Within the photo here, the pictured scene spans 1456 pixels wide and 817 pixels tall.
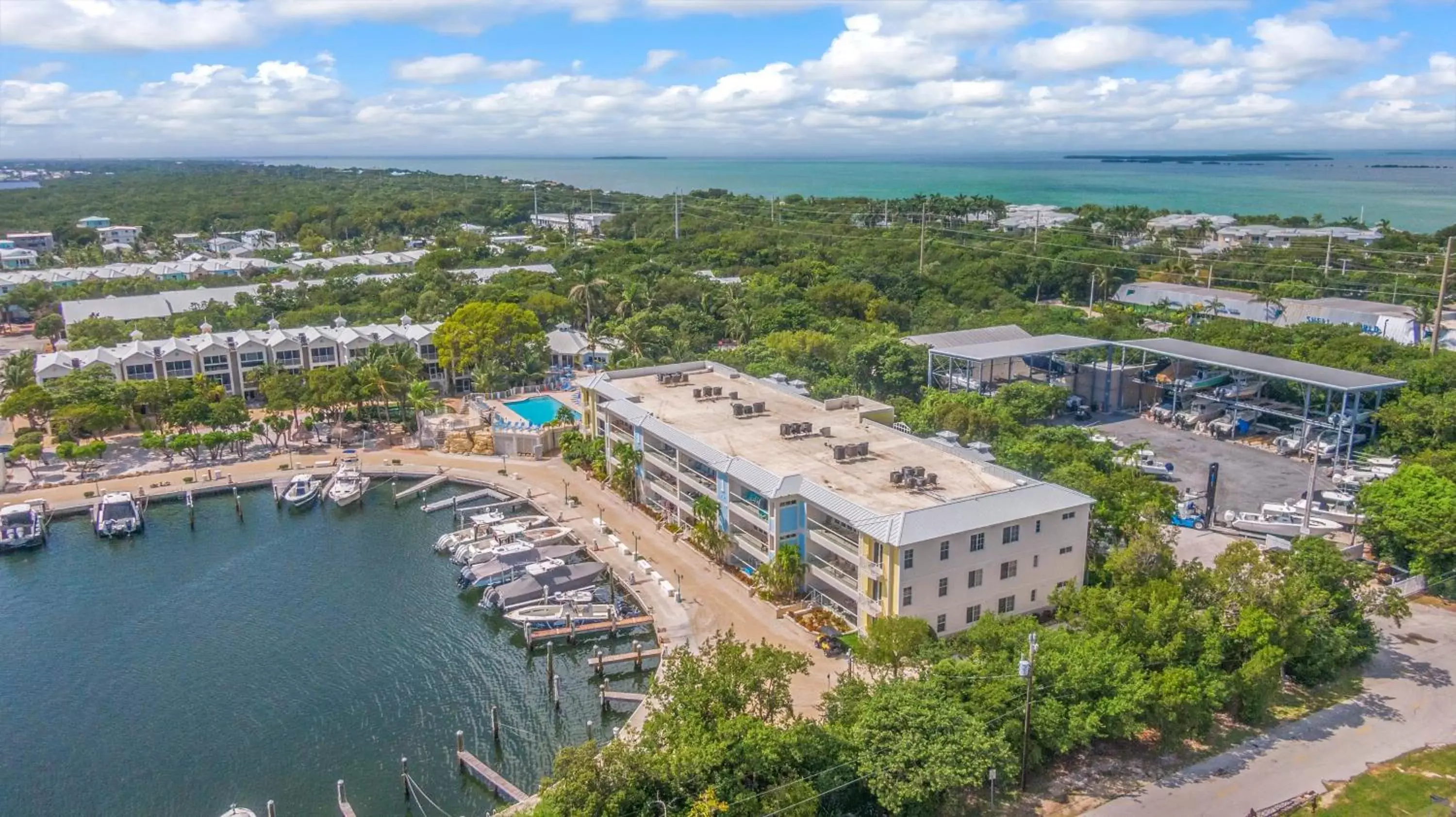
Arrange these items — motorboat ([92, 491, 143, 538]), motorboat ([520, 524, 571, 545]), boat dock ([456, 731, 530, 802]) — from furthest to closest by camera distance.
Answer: motorboat ([92, 491, 143, 538]) < motorboat ([520, 524, 571, 545]) < boat dock ([456, 731, 530, 802])

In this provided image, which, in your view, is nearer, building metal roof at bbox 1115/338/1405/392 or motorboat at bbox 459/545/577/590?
motorboat at bbox 459/545/577/590

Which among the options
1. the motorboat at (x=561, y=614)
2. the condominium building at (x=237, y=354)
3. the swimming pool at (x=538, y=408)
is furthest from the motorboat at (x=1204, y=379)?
the condominium building at (x=237, y=354)

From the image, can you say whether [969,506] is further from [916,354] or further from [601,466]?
[916,354]

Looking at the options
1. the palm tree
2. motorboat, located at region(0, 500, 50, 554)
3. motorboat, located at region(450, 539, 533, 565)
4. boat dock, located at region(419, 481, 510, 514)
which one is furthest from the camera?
the palm tree

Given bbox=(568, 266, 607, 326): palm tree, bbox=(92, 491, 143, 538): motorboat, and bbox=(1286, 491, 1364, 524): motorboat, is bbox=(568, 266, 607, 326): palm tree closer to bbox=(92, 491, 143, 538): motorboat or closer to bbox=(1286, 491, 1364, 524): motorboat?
bbox=(92, 491, 143, 538): motorboat

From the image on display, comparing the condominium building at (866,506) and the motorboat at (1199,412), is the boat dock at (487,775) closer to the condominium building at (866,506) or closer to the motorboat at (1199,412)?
the condominium building at (866,506)

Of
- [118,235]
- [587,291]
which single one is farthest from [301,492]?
[118,235]

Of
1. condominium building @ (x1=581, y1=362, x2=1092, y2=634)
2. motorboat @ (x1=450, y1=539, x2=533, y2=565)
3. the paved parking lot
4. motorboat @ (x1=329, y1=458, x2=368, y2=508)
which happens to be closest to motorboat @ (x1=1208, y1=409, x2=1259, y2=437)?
the paved parking lot
